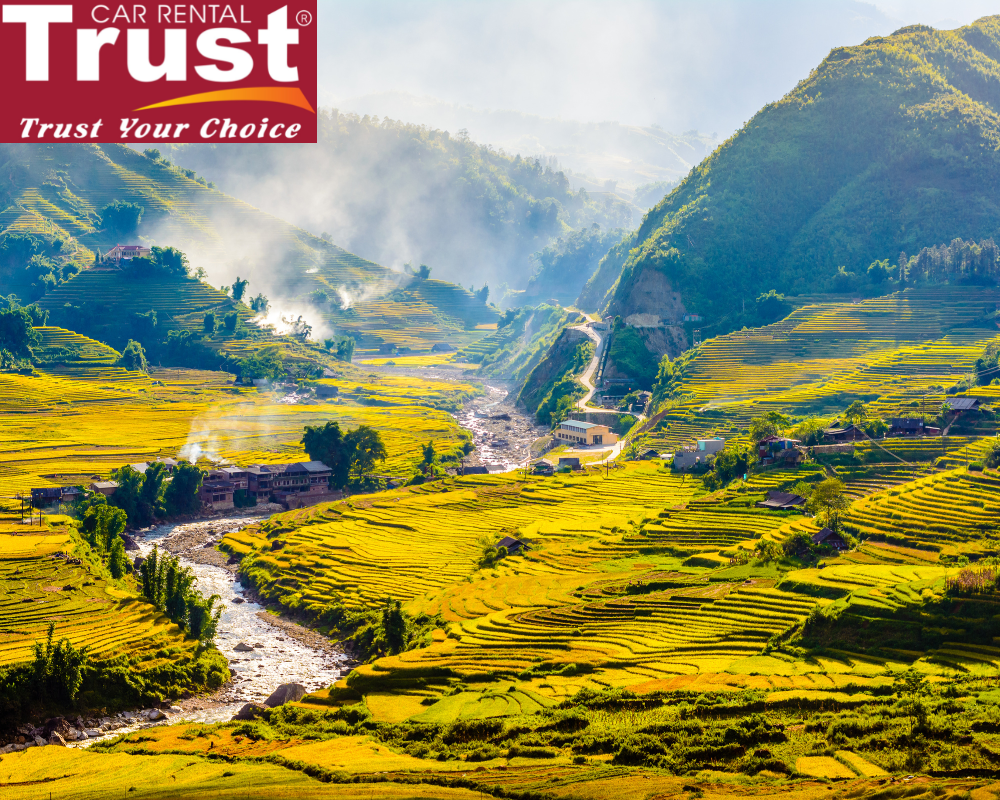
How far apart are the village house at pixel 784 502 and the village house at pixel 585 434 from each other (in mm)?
35168

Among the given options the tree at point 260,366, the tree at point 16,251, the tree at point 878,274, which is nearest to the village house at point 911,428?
the tree at point 878,274

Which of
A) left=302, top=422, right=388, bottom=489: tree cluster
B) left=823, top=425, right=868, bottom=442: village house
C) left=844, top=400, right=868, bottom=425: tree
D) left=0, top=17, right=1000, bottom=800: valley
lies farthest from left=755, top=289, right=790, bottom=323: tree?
left=302, top=422, right=388, bottom=489: tree cluster

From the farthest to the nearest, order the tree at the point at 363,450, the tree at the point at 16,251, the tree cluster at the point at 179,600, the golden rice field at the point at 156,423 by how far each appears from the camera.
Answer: the tree at the point at 16,251
the tree at the point at 363,450
the golden rice field at the point at 156,423
the tree cluster at the point at 179,600

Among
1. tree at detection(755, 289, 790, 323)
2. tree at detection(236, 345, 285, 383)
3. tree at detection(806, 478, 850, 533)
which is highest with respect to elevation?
tree at detection(755, 289, 790, 323)

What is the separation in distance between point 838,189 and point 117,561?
323 feet

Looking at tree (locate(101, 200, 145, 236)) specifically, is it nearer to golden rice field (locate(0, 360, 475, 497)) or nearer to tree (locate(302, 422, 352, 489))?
golden rice field (locate(0, 360, 475, 497))

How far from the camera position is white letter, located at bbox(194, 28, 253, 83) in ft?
197

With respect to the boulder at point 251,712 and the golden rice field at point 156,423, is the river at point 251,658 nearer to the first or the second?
the boulder at point 251,712

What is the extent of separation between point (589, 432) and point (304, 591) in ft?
137

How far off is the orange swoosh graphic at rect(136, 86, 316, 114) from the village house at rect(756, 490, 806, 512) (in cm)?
3438

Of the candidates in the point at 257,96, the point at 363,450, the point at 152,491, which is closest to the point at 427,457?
the point at 363,450

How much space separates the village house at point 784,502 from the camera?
177ft

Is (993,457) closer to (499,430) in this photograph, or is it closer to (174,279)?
(499,430)

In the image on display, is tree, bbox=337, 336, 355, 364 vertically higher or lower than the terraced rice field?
higher
